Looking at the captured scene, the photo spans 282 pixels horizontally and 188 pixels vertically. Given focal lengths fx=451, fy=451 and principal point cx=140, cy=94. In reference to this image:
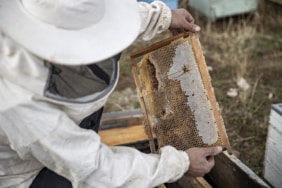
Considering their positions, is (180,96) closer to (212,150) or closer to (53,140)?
(212,150)

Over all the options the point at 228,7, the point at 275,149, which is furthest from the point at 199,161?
the point at 228,7

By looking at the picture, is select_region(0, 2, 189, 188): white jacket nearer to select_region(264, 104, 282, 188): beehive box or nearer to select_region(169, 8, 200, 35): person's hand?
select_region(169, 8, 200, 35): person's hand

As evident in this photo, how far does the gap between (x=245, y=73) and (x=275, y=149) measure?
7.25 ft

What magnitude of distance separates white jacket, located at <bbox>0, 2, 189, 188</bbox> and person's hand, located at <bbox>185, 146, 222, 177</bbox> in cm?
4

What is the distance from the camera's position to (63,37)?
169 cm

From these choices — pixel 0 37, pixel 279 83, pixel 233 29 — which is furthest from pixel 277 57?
pixel 0 37

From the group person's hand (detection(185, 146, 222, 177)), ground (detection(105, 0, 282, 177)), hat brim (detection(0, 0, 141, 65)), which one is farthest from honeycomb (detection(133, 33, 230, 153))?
ground (detection(105, 0, 282, 177))

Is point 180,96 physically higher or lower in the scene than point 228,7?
higher

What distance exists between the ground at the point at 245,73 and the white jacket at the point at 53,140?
1812mm

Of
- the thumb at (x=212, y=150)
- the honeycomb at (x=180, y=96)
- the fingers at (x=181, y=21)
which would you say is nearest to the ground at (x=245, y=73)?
the honeycomb at (x=180, y=96)

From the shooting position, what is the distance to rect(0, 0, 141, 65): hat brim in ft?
5.41

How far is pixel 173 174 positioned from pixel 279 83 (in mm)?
3134

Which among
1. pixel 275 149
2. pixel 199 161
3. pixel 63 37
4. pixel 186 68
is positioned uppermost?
pixel 63 37

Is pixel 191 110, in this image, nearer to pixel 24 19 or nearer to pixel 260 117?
pixel 24 19
